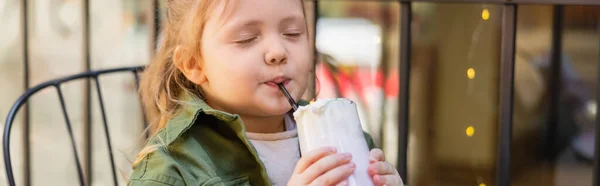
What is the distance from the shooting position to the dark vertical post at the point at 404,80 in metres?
1.53

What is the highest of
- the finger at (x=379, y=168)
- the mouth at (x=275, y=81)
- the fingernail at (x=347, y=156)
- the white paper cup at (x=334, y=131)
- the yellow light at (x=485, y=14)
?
the yellow light at (x=485, y=14)

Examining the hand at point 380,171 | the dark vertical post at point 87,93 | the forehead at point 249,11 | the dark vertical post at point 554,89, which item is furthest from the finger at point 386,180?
the dark vertical post at point 554,89

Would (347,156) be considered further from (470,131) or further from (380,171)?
(470,131)

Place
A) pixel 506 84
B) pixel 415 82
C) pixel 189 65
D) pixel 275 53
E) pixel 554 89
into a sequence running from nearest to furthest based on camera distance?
pixel 275 53, pixel 189 65, pixel 506 84, pixel 415 82, pixel 554 89

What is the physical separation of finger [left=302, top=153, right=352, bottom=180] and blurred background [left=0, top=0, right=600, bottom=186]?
0.99 m

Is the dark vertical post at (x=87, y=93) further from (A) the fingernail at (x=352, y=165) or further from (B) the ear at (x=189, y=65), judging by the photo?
(A) the fingernail at (x=352, y=165)

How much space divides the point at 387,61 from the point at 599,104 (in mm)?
724

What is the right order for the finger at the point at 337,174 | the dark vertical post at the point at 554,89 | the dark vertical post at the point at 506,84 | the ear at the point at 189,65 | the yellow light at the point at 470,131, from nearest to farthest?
the finger at the point at 337,174, the ear at the point at 189,65, the dark vertical post at the point at 506,84, the yellow light at the point at 470,131, the dark vertical post at the point at 554,89

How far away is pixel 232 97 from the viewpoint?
1140 millimetres

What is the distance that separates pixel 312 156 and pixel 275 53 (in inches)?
6.8

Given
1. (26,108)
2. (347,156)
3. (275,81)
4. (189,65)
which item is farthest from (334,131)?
(26,108)

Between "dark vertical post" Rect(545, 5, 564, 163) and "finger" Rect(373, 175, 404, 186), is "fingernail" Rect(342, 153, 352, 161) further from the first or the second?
"dark vertical post" Rect(545, 5, 564, 163)

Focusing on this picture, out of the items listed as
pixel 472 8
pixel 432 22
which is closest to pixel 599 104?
pixel 472 8

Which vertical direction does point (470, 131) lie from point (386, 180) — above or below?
below
